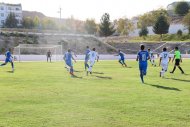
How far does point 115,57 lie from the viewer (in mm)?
66000

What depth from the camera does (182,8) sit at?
442 ft

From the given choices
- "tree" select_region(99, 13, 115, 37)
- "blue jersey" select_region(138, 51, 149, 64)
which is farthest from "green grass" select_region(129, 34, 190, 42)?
"blue jersey" select_region(138, 51, 149, 64)

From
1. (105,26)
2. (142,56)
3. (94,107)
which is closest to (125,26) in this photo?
(105,26)

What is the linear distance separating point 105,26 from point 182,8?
35984 mm

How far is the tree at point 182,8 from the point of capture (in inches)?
5241

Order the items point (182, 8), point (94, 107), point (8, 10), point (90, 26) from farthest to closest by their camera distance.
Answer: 1. point (8, 10)
2. point (182, 8)
3. point (90, 26)
4. point (94, 107)

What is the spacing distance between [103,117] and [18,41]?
72.7 meters

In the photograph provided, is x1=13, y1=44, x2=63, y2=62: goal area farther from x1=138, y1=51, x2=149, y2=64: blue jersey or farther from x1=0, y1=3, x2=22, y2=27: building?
x1=0, y1=3, x2=22, y2=27: building

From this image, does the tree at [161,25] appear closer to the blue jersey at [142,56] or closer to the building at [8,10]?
the building at [8,10]

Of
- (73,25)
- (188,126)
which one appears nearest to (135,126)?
(188,126)

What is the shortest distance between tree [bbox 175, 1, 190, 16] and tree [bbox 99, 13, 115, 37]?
33.0 meters

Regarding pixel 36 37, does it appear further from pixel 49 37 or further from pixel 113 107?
pixel 113 107

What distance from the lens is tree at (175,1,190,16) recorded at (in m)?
133

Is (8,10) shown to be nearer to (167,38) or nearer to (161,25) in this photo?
(167,38)
